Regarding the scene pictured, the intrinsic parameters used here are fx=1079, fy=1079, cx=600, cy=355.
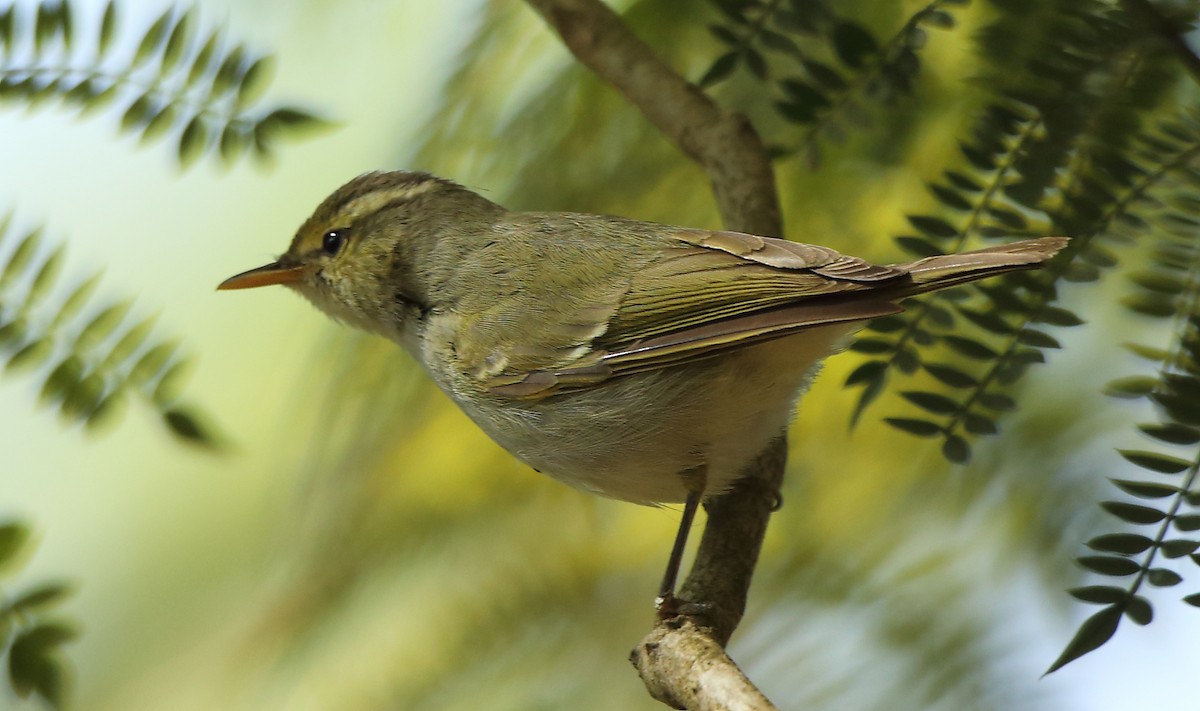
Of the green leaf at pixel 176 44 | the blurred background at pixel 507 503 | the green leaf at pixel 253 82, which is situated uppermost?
the green leaf at pixel 176 44

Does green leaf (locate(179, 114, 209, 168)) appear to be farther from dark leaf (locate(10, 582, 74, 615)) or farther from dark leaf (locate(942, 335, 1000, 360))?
dark leaf (locate(942, 335, 1000, 360))

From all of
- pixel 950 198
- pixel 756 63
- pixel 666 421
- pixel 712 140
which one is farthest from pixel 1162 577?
pixel 712 140

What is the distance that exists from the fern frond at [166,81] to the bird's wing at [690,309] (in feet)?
1.69

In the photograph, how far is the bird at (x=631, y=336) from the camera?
1604 mm

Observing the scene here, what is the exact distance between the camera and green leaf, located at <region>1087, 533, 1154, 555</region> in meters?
1.25

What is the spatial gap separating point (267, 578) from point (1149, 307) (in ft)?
7.24

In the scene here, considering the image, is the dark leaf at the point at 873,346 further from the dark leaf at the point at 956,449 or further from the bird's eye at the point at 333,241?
the bird's eye at the point at 333,241

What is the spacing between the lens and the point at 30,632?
1459 mm

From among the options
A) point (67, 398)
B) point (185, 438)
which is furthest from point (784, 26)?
point (67, 398)

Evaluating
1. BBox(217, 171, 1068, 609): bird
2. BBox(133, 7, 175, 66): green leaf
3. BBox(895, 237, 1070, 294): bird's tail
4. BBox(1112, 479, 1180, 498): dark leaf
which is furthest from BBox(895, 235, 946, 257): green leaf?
BBox(133, 7, 175, 66): green leaf

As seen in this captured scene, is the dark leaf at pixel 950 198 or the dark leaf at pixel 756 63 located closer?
the dark leaf at pixel 950 198

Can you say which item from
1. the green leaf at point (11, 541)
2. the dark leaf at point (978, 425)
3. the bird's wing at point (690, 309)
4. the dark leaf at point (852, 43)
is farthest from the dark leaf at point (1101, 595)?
the green leaf at point (11, 541)

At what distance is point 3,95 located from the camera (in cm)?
166

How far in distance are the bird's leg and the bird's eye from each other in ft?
2.81
